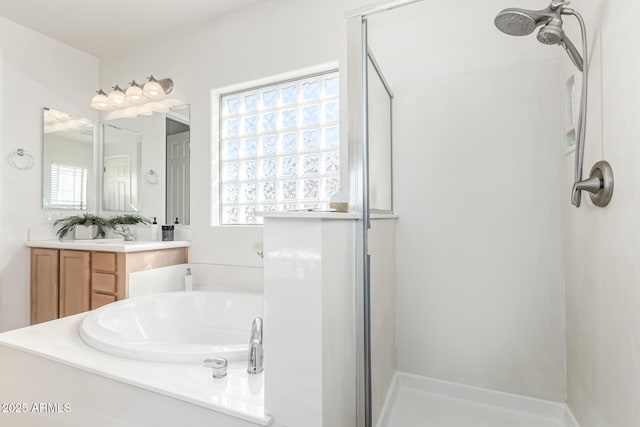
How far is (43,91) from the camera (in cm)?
301

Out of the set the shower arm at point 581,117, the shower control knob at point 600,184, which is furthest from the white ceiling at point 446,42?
the shower control knob at point 600,184

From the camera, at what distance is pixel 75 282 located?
2602 millimetres

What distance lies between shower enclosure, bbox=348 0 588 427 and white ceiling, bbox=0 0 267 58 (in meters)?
1.61

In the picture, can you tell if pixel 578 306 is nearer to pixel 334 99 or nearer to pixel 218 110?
pixel 334 99

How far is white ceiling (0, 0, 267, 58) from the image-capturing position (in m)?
2.59

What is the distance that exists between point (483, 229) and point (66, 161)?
139 inches

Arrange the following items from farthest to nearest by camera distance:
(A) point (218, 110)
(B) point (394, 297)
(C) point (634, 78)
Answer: (A) point (218, 110)
(B) point (394, 297)
(C) point (634, 78)

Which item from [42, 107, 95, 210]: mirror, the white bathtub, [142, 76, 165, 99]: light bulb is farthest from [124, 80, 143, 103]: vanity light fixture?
the white bathtub

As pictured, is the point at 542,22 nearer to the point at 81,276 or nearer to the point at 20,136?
the point at 81,276

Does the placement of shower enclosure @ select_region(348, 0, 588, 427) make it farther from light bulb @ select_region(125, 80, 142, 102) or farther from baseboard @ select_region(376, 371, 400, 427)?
light bulb @ select_region(125, 80, 142, 102)

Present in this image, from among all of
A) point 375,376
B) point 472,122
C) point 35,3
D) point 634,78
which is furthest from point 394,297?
point 35,3

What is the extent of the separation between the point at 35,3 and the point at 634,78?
364cm

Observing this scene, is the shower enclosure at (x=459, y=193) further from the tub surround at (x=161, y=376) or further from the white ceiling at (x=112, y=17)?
the white ceiling at (x=112, y=17)

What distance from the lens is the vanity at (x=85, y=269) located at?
8.00 ft
